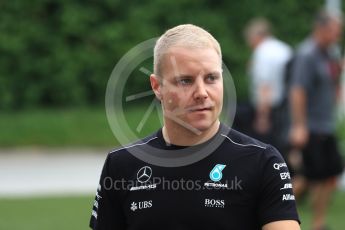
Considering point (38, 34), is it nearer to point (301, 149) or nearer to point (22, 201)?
point (22, 201)

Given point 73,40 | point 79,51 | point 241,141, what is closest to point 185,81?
point 241,141

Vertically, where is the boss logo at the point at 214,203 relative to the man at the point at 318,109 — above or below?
below

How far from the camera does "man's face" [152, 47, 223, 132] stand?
3.35 metres

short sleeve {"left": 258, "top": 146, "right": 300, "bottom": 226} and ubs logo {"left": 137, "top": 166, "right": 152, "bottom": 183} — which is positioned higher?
ubs logo {"left": 137, "top": 166, "right": 152, "bottom": 183}

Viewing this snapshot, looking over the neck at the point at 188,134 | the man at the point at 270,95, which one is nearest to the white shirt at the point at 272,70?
the man at the point at 270,95

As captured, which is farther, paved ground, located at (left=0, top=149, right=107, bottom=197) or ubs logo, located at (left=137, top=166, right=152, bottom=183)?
paved ground, located at (left=0, top=149, right=107, bottom=197)

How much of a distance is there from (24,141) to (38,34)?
6.40ft

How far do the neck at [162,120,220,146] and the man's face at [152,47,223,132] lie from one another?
0.04 meters

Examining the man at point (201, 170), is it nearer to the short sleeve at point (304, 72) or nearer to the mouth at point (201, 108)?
the mouth at point (201, 108)

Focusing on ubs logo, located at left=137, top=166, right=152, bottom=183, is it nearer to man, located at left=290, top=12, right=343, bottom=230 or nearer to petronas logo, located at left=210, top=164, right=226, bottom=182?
petronas logo, located at left=210, top=164, right=226, bottom=182

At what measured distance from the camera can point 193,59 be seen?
3.35 metres

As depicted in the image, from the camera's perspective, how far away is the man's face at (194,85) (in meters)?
3.35

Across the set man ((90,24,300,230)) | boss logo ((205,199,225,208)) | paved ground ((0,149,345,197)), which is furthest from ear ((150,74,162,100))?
paved ground ((0,149,345,197))

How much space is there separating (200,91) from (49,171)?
1041 centimetres
